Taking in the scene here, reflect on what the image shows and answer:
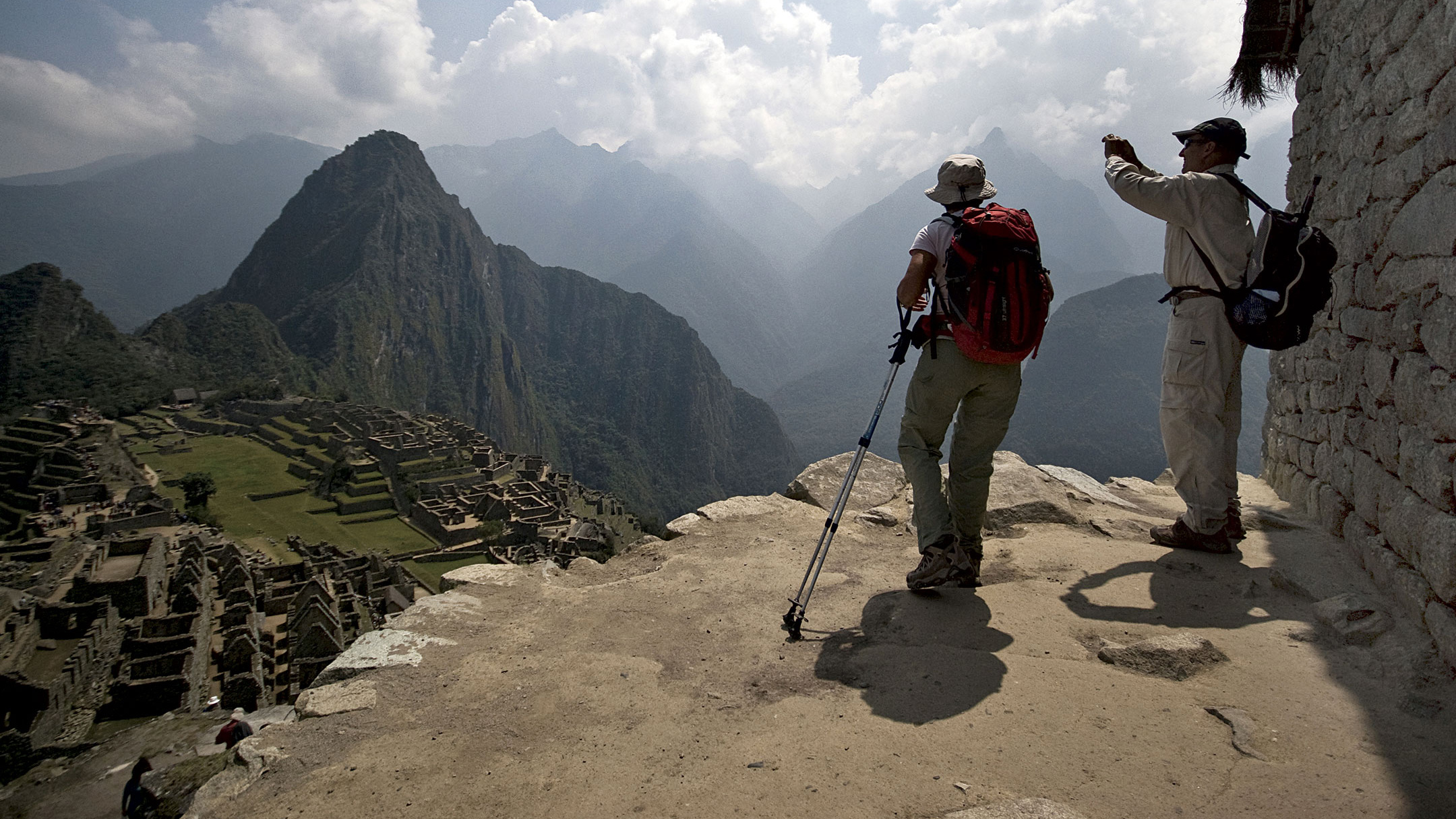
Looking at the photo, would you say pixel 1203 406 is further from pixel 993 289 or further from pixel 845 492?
pixel 845 492

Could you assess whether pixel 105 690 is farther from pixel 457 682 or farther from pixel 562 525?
pixel 562 525

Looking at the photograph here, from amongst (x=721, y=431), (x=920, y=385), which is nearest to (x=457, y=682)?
(x=920, y=385)

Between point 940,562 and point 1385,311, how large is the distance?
2.64 m

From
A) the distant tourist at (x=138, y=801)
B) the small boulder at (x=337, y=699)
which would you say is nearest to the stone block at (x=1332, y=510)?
the small boulder at (x=337, y=699)

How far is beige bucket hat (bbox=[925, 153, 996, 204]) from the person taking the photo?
375 cm

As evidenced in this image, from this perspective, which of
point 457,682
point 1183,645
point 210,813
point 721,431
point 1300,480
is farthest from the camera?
point 721,431

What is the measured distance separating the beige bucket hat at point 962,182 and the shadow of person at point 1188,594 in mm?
2323

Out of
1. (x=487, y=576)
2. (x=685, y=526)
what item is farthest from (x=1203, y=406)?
(x=487, y=576)

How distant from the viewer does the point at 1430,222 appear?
2902mm

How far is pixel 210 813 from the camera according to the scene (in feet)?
7.68

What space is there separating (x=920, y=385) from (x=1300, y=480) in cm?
344

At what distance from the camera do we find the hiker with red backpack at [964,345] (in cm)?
343

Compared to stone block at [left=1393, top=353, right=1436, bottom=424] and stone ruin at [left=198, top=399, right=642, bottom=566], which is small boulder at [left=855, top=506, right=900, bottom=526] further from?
stone ruin at [left=198, top=399, right=642, bottom=566]

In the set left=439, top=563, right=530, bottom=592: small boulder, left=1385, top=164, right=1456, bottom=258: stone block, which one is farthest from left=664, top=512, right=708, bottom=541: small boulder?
left=1385, top=164, right=1456, bottom=258: stone block
